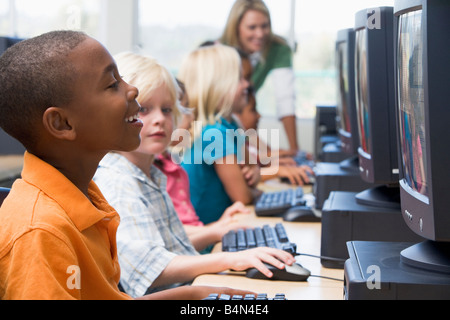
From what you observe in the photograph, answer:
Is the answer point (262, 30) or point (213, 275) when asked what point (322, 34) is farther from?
point (213, 275)

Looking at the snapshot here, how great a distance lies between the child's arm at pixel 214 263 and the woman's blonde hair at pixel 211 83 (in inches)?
39.1

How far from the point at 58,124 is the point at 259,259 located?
632 millimetres

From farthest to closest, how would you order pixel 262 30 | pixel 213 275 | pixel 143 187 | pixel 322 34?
1. pixel 322 34
2. pixel 262 30
3. pixel 143 187
4. pixel 213 275

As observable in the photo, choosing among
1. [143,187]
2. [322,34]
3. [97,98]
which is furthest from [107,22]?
[97,98]

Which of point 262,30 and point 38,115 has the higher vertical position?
point 262,30

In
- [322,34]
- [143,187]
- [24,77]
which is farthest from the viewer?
[322,34]

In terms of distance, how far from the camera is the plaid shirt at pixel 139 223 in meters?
1.40

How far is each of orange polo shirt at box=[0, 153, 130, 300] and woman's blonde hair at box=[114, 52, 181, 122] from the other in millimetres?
615

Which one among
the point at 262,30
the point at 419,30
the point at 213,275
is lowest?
the point at 213,275

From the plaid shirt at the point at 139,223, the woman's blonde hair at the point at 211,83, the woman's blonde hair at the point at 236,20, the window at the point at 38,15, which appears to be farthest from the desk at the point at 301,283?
the window at the point at 38,15

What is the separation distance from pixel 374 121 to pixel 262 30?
7.66ft

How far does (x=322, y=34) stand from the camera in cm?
524

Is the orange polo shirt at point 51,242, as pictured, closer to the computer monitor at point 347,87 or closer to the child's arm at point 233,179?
the computer monitor at point 347,87

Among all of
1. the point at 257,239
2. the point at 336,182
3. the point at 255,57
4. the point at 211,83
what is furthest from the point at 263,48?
the point at 257,239
